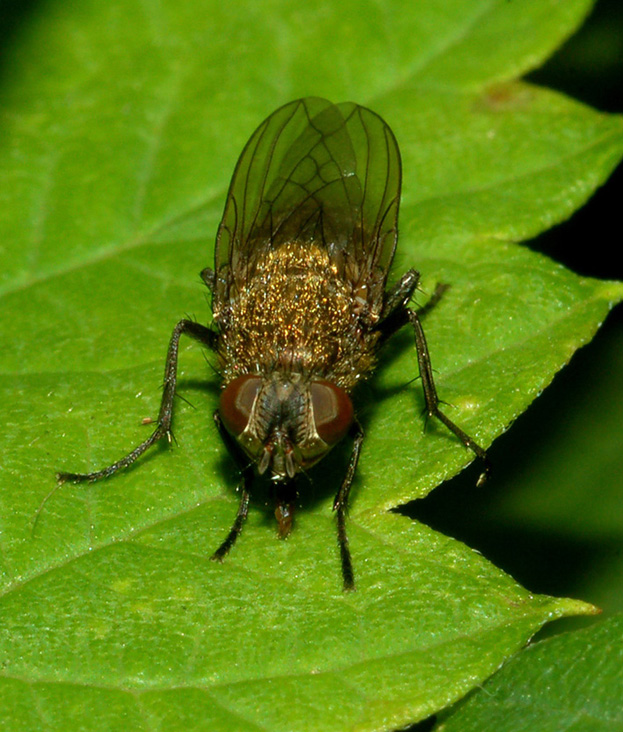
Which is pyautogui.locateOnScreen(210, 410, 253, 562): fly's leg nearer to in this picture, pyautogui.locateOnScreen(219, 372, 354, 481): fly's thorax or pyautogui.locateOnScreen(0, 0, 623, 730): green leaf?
pyautogui.locateOnScreen(0, 0, 623, 730): green leaf

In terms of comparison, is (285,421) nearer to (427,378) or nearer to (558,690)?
(427,378)

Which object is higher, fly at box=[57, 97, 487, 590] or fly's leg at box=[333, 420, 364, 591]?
fly at box=[57, 97, 487, 590]

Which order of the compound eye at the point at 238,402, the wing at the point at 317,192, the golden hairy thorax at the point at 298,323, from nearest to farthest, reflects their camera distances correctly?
the compound eye at the point at 238,402
the golden hairy thorax at the point at 298,323
the wing at the point at 317,192

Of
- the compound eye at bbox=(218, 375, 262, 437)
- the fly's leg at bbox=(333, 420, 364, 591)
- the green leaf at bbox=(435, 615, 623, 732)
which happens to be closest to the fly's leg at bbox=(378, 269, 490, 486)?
the fly's leg at bbox=(333, 420, 364, 591)

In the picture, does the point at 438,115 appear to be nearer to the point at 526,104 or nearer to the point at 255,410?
the point at 526,104

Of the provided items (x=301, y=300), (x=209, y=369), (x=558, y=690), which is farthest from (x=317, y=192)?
(x=558, y=690)

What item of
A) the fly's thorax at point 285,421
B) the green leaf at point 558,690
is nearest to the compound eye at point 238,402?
the fly's thorax at point 285,421

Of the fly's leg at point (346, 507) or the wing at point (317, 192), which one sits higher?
the wing at point (317, 192)

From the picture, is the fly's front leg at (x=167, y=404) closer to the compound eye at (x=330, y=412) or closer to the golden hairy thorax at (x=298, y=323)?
the golden hairy thorax at (x=298, y=323)
